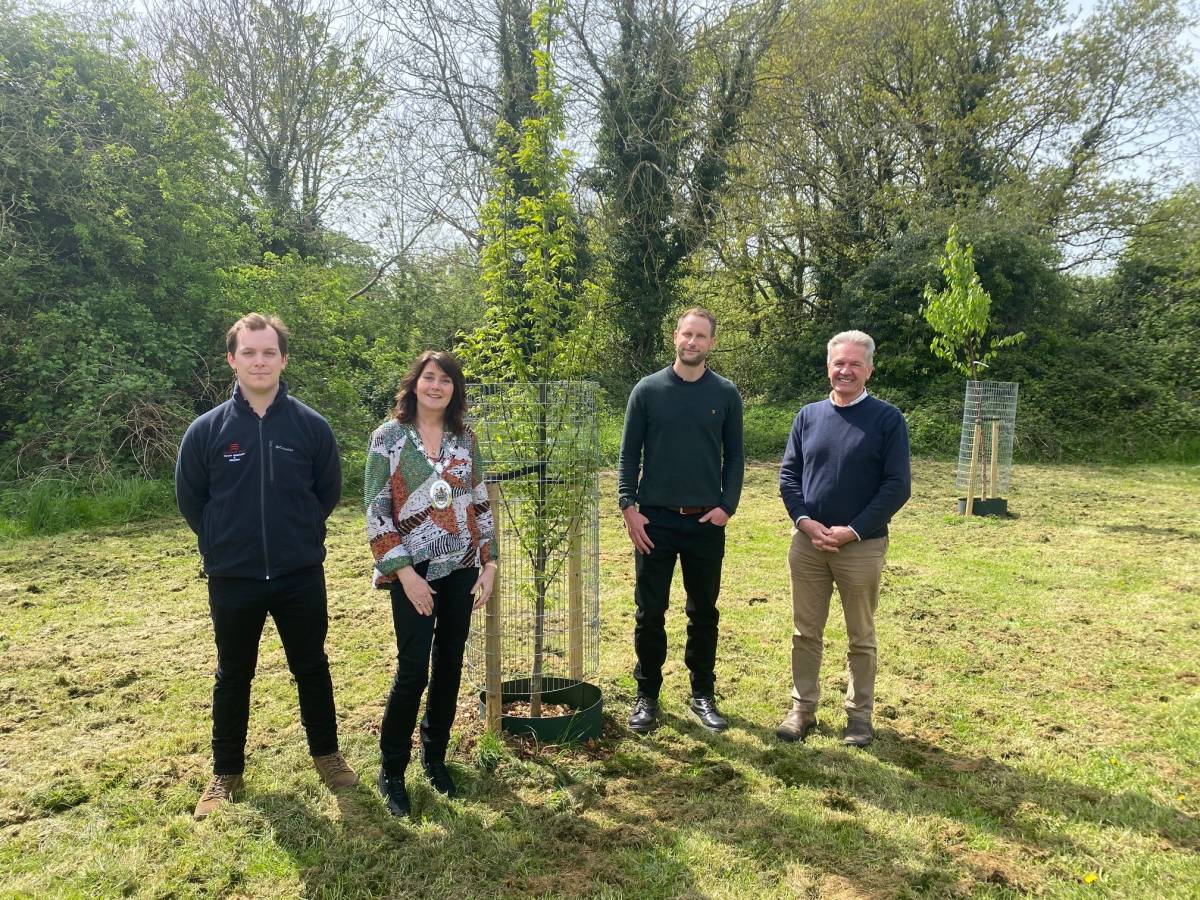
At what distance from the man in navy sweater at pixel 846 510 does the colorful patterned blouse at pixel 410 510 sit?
62.8 inches

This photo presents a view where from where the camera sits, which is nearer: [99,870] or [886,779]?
[99,870]

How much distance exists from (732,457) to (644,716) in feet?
4.61

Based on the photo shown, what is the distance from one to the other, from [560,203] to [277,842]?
297 centimetres

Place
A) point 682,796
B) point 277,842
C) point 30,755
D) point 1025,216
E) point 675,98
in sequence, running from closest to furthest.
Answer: point 277,842
point 682,796
point 30,755
point 675,98
point 1025,216

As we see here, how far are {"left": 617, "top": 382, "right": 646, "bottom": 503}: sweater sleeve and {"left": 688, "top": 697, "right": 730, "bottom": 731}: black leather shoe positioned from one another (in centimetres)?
115

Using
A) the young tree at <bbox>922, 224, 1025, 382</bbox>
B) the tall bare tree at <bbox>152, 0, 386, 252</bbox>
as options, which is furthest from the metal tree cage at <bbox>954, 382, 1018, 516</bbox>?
the tall bare tree at <bbox>152, 0, 386, 252</bbox>

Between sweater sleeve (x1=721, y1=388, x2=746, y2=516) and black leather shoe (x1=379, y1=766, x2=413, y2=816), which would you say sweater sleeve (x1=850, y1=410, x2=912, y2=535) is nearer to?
sweater sleeve (x1=721, y1=388, x2=746, y2=516)

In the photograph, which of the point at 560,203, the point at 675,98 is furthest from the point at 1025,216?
Answer: the point at 560,203

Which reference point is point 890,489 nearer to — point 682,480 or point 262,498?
point 682,480

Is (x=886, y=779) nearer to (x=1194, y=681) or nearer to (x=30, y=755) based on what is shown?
(x=1194, y=681)

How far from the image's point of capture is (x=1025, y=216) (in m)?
15.5

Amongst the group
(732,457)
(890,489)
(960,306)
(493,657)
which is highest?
(960,306)

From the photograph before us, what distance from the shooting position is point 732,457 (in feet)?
11.9

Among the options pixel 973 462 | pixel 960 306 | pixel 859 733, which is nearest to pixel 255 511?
pixel 859 733
